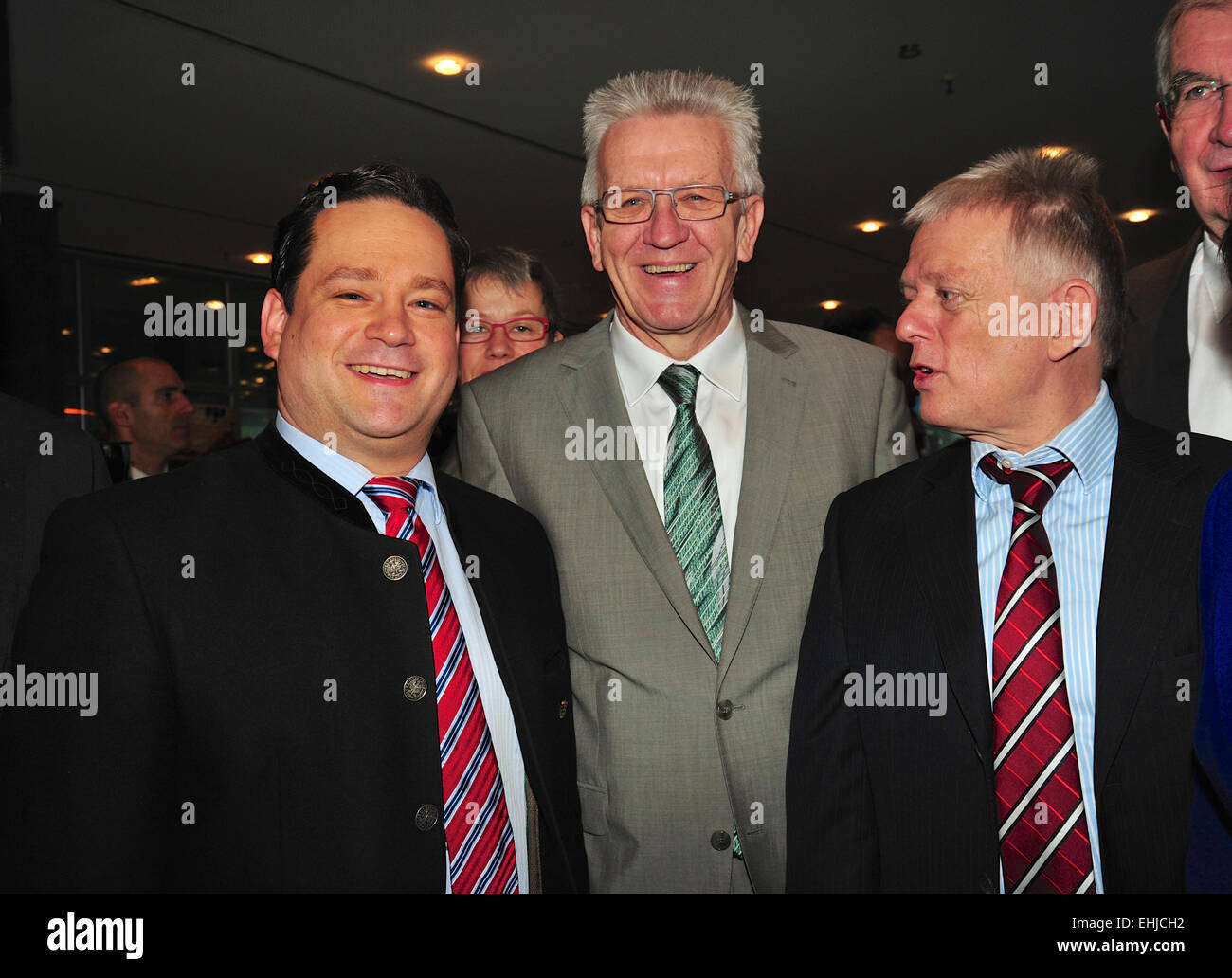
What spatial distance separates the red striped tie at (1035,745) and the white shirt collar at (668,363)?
0.75 meters

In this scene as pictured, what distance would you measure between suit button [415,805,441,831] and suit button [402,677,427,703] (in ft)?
0.58

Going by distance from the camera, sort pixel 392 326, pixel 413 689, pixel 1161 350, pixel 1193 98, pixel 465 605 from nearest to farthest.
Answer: pixel 413 689 → pixel 392 326 → pixel 465 605 → pixel 1193 98 → pixel 1161 350

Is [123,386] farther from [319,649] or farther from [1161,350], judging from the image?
[1161,350]

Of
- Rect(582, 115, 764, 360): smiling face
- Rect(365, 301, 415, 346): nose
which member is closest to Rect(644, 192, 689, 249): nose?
Rect(582, 115, 764, 360): smiling face

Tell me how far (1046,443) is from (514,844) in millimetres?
1263

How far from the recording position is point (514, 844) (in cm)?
172

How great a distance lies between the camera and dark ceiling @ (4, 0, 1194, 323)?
4.86 m

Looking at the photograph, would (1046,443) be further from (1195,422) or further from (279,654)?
(279,654)

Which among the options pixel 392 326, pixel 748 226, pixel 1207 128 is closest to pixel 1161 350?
pixel 1207 128

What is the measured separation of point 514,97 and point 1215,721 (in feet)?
17.9

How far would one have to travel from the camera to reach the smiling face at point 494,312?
3.11 meters

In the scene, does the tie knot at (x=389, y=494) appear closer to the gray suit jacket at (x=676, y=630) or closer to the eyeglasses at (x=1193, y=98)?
the gray suit jacket at (x=676, y=630)

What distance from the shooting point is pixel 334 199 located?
1.76m
